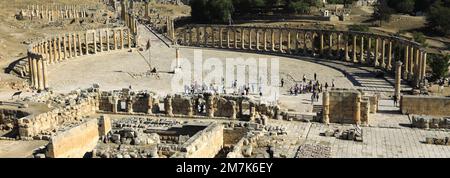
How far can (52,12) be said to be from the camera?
10750 centimetres

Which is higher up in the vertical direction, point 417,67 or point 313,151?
point 417,67

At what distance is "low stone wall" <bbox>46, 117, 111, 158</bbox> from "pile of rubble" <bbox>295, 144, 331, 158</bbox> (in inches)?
409

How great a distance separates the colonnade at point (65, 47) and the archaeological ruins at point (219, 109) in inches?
8.0

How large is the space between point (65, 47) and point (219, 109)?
1573 inches

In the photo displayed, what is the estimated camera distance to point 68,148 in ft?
87.9

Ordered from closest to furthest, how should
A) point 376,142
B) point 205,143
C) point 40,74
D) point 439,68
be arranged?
point 205,143
point 376,142
point 40,74
point 439,68

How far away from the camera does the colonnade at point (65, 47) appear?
53344mm

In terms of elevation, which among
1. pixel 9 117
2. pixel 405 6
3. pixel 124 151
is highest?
pixel 405 6

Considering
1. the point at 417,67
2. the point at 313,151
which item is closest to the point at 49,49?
the point at 417,67

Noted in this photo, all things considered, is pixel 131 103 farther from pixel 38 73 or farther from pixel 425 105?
pixel 425 105

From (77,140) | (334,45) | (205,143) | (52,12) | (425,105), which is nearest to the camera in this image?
(205,143)
